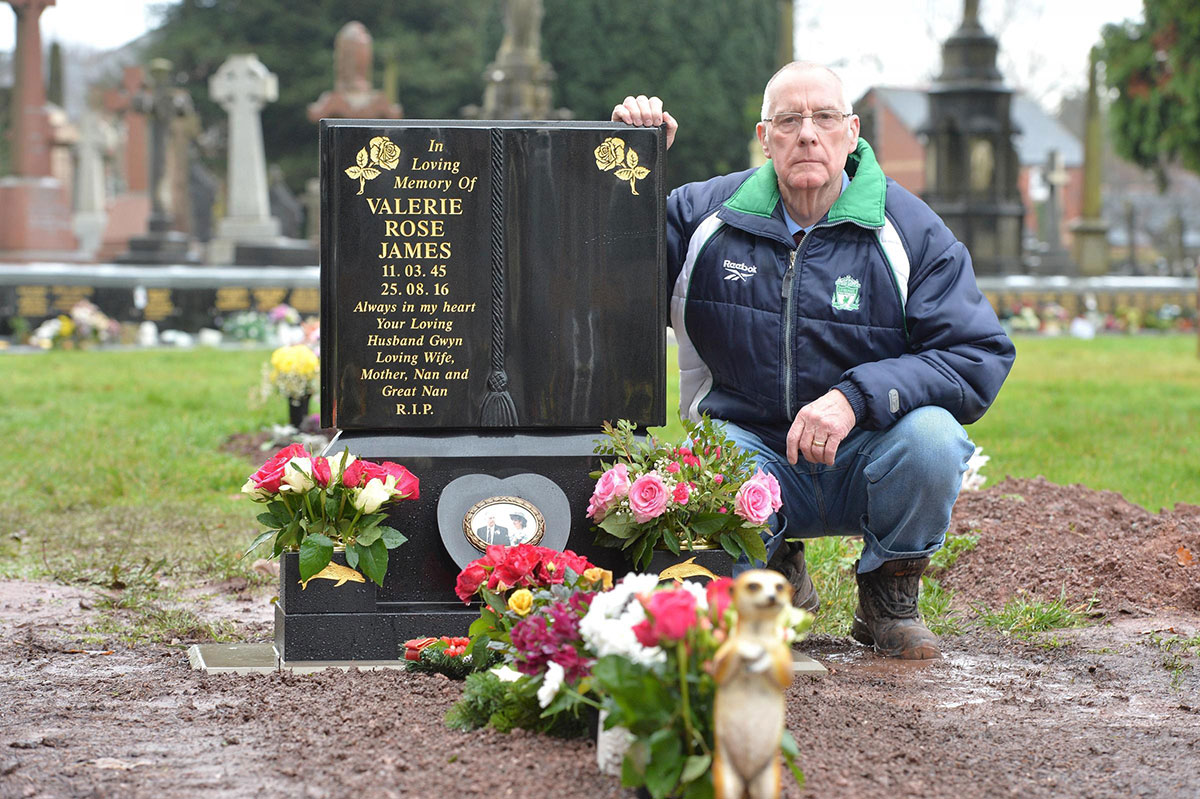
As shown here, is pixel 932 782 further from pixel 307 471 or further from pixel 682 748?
pixel 307 471

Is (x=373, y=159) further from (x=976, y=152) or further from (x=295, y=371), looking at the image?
(x=976, y=152)

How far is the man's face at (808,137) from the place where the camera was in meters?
4.12

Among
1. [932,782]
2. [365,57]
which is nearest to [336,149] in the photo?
[932,782]

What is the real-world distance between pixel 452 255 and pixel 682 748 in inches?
80.0

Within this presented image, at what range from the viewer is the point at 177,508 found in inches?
271

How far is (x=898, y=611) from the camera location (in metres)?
4.21

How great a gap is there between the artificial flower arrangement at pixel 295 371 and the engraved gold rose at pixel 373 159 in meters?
4.47

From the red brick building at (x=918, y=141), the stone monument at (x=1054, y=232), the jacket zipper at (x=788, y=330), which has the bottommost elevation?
the jacket zipper at (x=788, y=330)

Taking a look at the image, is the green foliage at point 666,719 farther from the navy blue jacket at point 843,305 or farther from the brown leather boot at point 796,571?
the brown leather boot at point 796,571

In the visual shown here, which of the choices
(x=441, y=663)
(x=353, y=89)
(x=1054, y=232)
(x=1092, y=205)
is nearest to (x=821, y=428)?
(x=441, y=663)

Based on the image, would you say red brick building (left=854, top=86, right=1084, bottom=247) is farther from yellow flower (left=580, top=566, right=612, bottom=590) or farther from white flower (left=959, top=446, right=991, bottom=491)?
yellow flower (left=580, top=566, right=612, bottom=590)

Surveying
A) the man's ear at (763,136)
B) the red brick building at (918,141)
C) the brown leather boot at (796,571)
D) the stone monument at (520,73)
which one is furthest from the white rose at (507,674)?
the red brick building at (918,141)

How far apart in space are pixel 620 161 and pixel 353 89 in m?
23.0

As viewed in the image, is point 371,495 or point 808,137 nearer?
point 371,495
